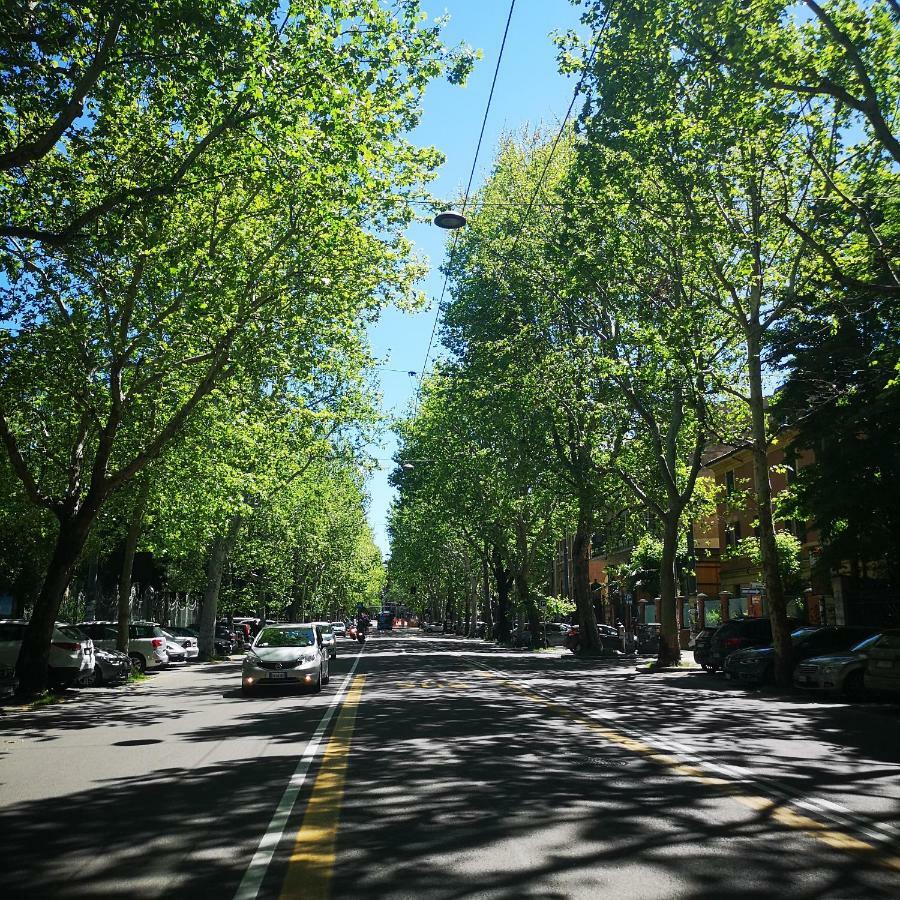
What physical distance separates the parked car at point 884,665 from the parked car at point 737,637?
7760 millimetres

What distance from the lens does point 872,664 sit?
604 inches

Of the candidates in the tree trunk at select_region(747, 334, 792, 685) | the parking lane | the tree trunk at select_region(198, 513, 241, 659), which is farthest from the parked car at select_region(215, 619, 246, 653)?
the tree trunk at select_region(747, 334, 792, 685)

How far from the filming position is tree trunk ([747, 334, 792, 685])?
19.5m

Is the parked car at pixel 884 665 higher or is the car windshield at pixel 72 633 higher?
the car windshield at pixel 72 633

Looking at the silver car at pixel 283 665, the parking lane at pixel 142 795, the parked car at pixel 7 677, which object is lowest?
the parking lane at pixel 142 795

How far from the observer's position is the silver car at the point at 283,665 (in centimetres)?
1711

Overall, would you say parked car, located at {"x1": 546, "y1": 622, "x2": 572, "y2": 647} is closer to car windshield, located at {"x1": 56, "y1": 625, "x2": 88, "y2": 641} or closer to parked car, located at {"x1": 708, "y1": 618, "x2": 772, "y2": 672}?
parked car, located at {"x1": 708, "y1": 618, "x2": 772, "y2": 672}

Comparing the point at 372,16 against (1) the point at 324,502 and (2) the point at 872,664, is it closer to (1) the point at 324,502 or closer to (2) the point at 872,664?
(2) the point at 872,664

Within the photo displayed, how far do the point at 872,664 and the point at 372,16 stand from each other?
46.9 feet

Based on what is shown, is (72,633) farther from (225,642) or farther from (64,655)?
(225,642)

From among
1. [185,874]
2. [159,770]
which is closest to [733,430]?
[159,770]

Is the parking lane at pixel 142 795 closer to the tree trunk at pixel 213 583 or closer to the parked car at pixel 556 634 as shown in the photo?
the tree trunk at pixel 213 583

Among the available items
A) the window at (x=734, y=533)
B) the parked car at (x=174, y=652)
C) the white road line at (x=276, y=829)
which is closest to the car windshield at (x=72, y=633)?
the white road line at (x=276, y=829)

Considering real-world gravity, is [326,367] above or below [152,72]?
below
